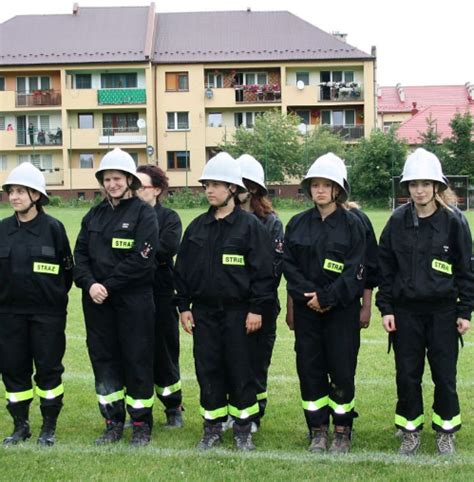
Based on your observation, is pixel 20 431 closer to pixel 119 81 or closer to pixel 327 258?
pixel 327 258

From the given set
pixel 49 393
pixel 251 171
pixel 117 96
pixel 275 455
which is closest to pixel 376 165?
pixel 117 96

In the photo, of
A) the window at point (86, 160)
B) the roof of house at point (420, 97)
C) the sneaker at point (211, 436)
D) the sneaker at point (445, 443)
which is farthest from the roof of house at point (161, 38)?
the sneaker at point (445, 443)

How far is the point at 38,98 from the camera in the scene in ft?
173

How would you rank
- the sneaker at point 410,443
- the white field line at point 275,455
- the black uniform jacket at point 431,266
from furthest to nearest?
the sneaker at point 410,443 < the black uniform jacket at point 431,266 < the white field line at point 275,455

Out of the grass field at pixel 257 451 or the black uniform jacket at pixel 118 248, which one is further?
the black uniform jacket at pixel 118 248

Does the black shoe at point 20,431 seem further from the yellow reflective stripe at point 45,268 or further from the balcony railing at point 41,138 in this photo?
the balcony railing at point 41,138

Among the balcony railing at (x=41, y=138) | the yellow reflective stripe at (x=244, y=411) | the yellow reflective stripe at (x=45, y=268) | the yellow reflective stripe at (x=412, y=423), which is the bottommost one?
the yellow reflective stripe at (x=412, y=423)

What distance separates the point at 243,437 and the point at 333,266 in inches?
56.2

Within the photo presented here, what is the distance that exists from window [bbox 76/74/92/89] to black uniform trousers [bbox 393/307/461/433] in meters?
50.1

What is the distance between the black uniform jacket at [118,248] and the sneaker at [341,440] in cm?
178

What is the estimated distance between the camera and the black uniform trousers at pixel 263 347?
6.41m

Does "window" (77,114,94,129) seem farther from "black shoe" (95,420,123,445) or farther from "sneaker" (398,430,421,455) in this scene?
"sneaker" (398,430,421,455)

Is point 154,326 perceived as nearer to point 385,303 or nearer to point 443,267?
point 385,303

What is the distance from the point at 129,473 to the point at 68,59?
50159 mm
